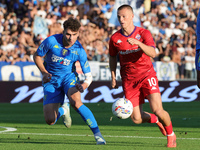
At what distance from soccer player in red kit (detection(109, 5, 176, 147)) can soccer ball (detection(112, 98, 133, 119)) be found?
15 cm

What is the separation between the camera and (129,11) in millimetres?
6730

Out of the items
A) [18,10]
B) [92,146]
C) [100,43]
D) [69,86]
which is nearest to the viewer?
[92,146]

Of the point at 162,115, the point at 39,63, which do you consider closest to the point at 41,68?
the point at 39,63

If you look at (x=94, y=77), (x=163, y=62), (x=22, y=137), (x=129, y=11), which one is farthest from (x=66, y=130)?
(x=163, y=62)

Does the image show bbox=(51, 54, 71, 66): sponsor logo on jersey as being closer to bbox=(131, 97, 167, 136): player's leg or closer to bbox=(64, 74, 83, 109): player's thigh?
bbox=(64, 74, 83, 109): player's thigh

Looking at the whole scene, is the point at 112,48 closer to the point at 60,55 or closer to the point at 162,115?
the point at 60,55

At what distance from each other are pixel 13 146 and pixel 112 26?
13.4 m

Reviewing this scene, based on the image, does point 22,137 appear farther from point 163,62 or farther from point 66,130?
point 163,62

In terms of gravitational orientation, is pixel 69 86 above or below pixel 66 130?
above

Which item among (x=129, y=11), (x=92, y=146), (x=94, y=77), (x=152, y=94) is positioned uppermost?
(x=129, y=11)

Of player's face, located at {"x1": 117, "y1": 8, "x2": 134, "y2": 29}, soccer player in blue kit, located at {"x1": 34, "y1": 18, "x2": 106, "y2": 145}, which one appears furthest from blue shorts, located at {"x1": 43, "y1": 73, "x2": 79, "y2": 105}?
player's face, located at {"x1": 117, "y1": 8, "x2": 134, "y2": 29}

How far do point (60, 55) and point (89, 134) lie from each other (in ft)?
6.27

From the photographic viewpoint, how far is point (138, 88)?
23.0ft

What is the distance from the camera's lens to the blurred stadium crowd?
1723 centimetres
